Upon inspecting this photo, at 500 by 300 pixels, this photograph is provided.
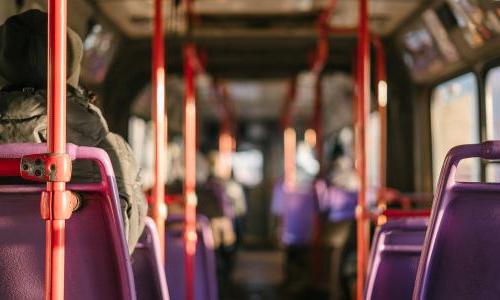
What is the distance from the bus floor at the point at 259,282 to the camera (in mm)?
6333

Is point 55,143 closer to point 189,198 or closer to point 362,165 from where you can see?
point 362,165

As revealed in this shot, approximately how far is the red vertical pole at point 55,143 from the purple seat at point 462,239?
949 mm

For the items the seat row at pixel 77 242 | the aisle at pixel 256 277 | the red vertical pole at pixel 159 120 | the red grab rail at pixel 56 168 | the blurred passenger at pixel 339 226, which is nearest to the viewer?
the red grab rail at pixel 56 168

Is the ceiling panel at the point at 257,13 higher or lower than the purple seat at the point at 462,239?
higher

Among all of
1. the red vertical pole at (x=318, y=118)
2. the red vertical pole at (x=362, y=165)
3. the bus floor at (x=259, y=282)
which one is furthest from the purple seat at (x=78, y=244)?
the red vertical pole at (x=318, y=118)

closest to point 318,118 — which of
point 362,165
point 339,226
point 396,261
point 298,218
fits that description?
point 339,226

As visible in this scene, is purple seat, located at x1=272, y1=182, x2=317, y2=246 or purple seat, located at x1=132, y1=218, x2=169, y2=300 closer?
purple seat, located at x1=132, y1=218, x2=169, y2=300

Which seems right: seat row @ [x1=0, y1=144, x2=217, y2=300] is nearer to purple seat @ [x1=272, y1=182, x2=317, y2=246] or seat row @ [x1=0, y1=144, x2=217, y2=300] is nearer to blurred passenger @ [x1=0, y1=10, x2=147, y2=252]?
blurred passenger @ [x1=0, y1=10, x2=147, y2=252]

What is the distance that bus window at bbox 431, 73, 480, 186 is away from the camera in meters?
4.44

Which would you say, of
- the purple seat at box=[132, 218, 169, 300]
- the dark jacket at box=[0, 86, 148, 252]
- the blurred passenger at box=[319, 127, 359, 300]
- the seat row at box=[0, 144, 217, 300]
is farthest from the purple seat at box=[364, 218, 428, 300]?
the blurred passenger at box=[319, 127, 359, 300]

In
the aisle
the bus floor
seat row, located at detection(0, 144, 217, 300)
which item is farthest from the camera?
the aisle

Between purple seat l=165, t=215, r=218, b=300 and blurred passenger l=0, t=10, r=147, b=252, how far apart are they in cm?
123

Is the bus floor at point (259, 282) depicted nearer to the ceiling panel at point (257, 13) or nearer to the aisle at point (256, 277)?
the aisle at point (256, 277)

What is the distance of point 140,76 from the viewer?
6574 millimetres
